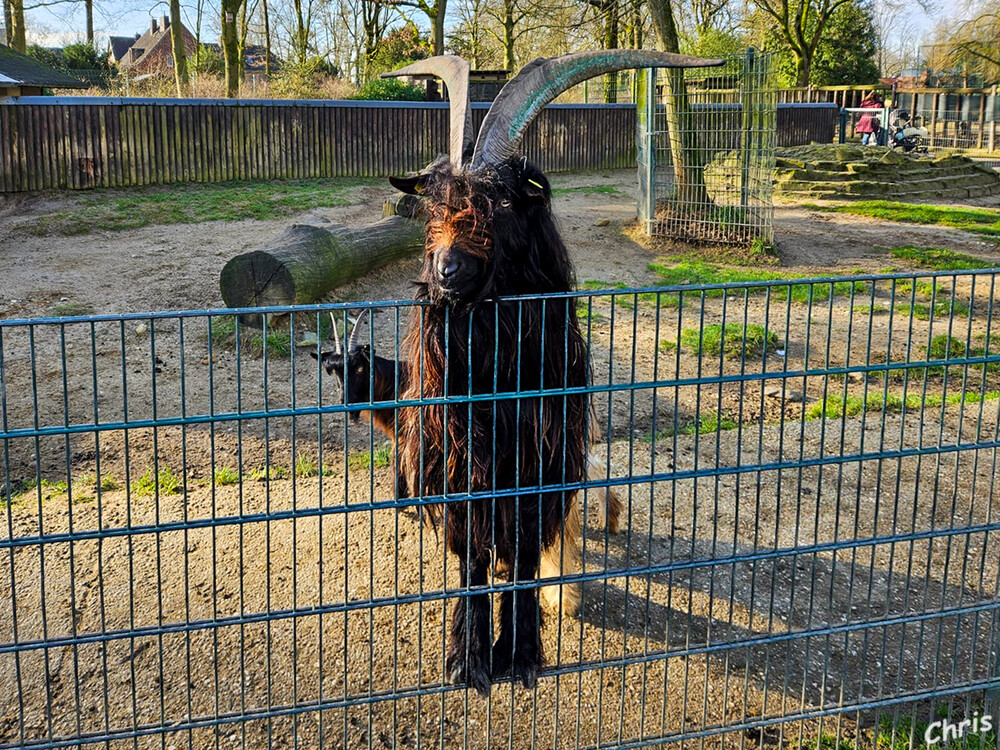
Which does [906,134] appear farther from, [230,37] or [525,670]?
[525,670]

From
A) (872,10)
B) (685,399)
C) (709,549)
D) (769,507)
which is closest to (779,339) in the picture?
(685,399)

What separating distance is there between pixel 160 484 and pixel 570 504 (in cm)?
299

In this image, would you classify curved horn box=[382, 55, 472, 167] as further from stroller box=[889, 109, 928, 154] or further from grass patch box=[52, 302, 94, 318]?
stroller box=[889, 109, 928, 154]

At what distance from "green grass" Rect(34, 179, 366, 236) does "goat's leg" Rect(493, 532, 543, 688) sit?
1130 cm

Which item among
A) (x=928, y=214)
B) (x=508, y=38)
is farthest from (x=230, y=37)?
(x=928, y=214)

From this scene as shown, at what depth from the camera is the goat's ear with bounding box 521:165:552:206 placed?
3482mm

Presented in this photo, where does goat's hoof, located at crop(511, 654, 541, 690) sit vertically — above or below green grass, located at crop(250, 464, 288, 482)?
below

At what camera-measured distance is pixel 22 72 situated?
22562 millimetres

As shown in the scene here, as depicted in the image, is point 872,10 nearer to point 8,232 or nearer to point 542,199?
point 8,232

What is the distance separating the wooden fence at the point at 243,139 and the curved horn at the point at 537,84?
40.5 ft

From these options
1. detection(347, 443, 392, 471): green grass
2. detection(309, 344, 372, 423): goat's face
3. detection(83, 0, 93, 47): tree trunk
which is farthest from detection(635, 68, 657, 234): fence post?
detection(83, 0, 93, 47): tree trunk

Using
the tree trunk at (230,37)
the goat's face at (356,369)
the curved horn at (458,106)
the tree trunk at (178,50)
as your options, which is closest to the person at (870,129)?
the tree trunk at (230,37)

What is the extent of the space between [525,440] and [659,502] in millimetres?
1879

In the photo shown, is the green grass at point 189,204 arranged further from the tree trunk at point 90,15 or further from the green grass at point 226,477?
the tree trunk at point 90,15
